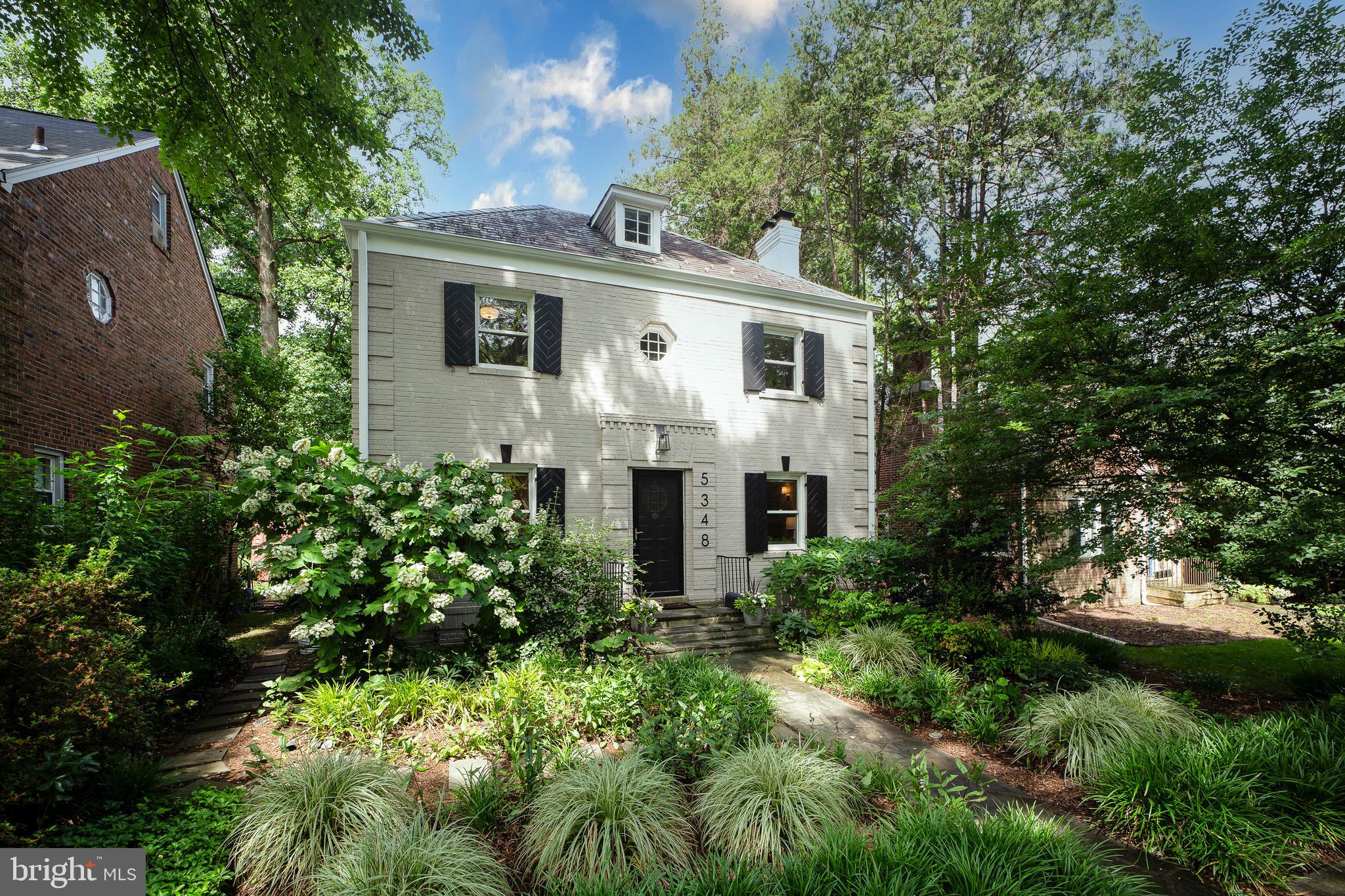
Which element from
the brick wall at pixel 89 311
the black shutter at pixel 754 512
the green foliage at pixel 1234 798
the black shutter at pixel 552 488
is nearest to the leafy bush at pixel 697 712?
the green foliage at pixel 1234 798

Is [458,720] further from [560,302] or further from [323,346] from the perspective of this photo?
[323,346]

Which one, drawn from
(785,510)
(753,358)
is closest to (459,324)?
(753,358)

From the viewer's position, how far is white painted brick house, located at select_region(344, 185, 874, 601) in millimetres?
7750

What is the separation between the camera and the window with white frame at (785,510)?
10.0 m

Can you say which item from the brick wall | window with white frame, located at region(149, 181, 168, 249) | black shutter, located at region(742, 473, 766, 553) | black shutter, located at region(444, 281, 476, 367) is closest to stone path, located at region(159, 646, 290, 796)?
the brick wall

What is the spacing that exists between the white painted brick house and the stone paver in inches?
154

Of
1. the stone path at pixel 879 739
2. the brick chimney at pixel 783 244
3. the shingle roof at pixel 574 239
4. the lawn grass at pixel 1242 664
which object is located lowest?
the lawn grass at pixel 1242 664

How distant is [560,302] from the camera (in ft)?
28.1

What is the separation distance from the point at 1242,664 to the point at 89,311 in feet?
55.9

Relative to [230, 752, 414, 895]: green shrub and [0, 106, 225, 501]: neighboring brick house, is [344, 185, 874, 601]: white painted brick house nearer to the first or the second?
[0, 106, 225, 501]: neighboring brick house

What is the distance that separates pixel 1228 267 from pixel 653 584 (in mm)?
7786

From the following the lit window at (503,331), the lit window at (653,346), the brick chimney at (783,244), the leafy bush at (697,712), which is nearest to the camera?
the leafy bush at (697,712)

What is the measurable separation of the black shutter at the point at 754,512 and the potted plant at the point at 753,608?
44.0 inches

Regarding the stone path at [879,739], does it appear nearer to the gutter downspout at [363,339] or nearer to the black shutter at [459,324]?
the black shutter at [459,324]
